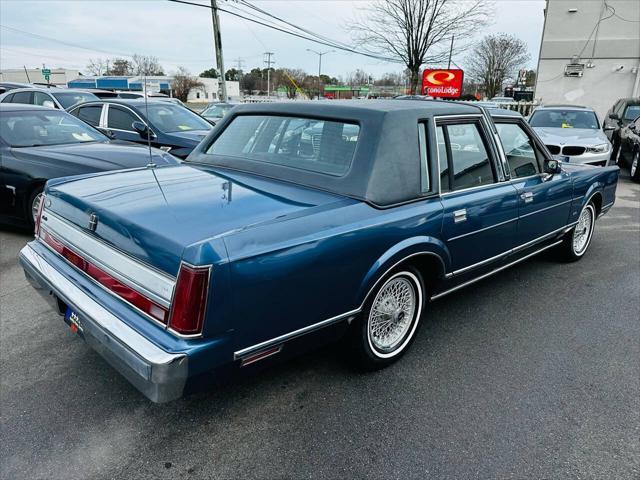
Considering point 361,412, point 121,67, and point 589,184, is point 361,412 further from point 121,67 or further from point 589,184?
point 121,67

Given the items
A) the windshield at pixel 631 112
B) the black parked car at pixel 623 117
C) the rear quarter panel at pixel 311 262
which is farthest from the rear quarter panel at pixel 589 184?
the windshield at pixel 631 112

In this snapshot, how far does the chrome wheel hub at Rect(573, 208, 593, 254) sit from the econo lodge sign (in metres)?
11.7

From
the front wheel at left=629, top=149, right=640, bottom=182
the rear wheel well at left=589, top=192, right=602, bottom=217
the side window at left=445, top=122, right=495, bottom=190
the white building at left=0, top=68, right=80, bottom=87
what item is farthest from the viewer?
the white building at left=0, top=68, right=80, bottom=87

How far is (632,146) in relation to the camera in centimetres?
1084

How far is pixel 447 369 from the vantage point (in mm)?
3100

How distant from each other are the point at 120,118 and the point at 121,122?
83mm

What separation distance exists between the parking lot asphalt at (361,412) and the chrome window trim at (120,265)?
0.85 m

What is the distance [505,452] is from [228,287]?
1629 millimetres

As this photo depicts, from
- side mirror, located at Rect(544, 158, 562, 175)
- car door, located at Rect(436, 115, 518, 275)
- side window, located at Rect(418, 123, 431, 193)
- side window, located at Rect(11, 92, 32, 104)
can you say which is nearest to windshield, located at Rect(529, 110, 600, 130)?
side mirror, located at Rect(544, 158, 562, 175)

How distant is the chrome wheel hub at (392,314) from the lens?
291 cm

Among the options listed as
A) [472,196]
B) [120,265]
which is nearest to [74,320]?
[120,265]

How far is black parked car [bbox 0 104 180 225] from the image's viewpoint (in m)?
5.25

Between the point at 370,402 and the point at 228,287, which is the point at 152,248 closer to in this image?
the point at 228,287

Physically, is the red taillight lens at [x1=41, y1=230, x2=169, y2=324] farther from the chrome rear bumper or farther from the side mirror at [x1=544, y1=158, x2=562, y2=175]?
the side mirror at [x1=544, y1=158, x2=562, y2=175]
